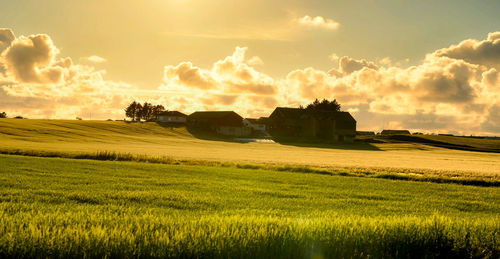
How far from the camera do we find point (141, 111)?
177 meters

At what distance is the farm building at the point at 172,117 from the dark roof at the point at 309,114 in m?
42.5

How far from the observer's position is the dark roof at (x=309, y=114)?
118113 mm

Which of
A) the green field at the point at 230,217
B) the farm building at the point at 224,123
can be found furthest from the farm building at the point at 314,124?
the green field at the point at 230,217

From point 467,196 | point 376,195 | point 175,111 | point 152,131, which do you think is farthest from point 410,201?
point 175,111

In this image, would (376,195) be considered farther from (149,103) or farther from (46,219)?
(149,103)

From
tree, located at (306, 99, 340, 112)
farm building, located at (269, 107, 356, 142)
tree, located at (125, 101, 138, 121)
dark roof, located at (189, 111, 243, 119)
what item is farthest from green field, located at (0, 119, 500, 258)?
tree, located at (125, 101, 138, 121)

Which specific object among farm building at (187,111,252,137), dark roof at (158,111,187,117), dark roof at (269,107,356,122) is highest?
dark roof at (269,107,356,122)

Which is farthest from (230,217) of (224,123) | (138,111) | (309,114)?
(138,111)

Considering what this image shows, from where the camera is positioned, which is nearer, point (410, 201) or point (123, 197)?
point (123, 197)

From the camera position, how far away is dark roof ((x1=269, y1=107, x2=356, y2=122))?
388 feet

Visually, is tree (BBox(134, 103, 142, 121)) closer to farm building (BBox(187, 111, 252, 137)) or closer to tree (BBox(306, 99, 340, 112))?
farm building (BBox(187, 111, 252, 137))

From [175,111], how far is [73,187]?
139721mm

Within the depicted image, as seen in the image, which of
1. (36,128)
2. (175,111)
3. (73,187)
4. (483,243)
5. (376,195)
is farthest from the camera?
(175,111)

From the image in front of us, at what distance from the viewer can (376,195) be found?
56.4 ft
